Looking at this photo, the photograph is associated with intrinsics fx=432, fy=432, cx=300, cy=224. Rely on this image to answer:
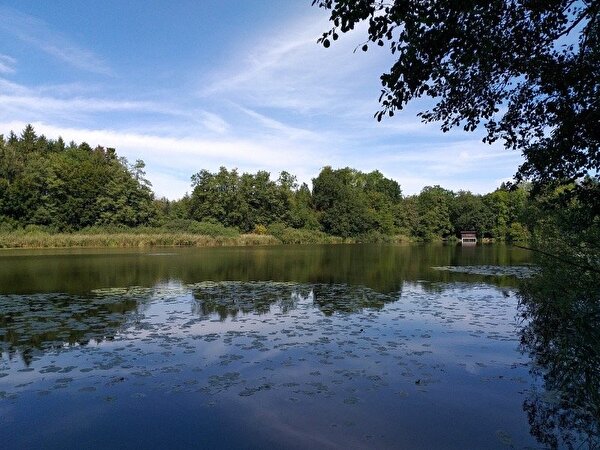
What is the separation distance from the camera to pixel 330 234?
251ft

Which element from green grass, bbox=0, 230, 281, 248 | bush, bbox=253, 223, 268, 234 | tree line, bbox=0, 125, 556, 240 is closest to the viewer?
green grass, bbox=0, 230, 281, 248

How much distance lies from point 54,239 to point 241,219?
92.5ft

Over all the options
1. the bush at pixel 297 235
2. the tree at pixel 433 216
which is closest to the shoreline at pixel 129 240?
the bush at pixel 297 235

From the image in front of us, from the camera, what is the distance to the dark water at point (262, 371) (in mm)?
5414

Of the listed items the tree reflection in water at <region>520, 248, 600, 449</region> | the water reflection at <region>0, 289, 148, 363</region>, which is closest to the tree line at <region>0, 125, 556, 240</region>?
the tree reflection in water at <region>520, 248, 600, 449</region>

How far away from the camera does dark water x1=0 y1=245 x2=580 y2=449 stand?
541 cm

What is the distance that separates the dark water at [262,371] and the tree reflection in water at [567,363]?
250mm

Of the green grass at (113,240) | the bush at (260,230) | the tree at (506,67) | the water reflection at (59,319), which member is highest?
the tree at (506,67)

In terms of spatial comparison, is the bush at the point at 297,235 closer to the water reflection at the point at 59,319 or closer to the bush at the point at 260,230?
the bush at the point at 260,230

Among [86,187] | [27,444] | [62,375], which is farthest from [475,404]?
[86,187]

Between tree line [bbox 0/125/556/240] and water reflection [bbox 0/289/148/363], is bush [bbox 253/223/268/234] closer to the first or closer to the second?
tree line [bbox 0/125/556/240]

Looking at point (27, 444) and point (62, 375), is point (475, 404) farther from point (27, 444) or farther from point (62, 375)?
point (62, 375)

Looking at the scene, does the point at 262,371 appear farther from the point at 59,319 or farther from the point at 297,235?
the point at 297,235

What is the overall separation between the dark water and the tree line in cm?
3091
